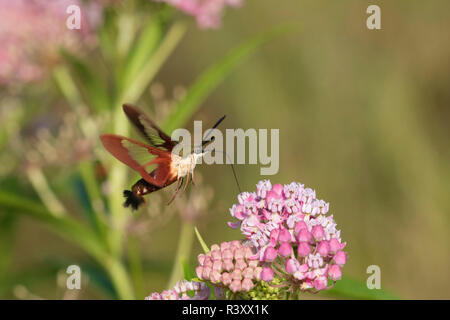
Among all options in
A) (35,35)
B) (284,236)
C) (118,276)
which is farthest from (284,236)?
(35,35)

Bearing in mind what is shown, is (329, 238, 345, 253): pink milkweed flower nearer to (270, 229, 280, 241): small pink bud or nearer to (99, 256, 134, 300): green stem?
(270, 229, 280, 241): small pink bud

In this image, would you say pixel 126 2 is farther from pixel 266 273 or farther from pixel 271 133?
pixel 271 133

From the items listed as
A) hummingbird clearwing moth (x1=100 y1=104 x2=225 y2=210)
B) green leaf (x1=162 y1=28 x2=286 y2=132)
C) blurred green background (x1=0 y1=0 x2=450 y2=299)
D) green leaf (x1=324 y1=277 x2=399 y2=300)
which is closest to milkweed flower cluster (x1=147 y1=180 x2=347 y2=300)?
hummingbird clearwing moth (x1=100 y1=104 x2=225 y2=210)

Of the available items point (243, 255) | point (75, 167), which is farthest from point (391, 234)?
point (243, 255)

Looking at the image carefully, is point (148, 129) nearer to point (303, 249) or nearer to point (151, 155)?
point (151, 155)

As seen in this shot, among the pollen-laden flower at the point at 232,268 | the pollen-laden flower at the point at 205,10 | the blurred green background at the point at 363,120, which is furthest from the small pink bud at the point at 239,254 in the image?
the blurred green background at the point at 363,120
